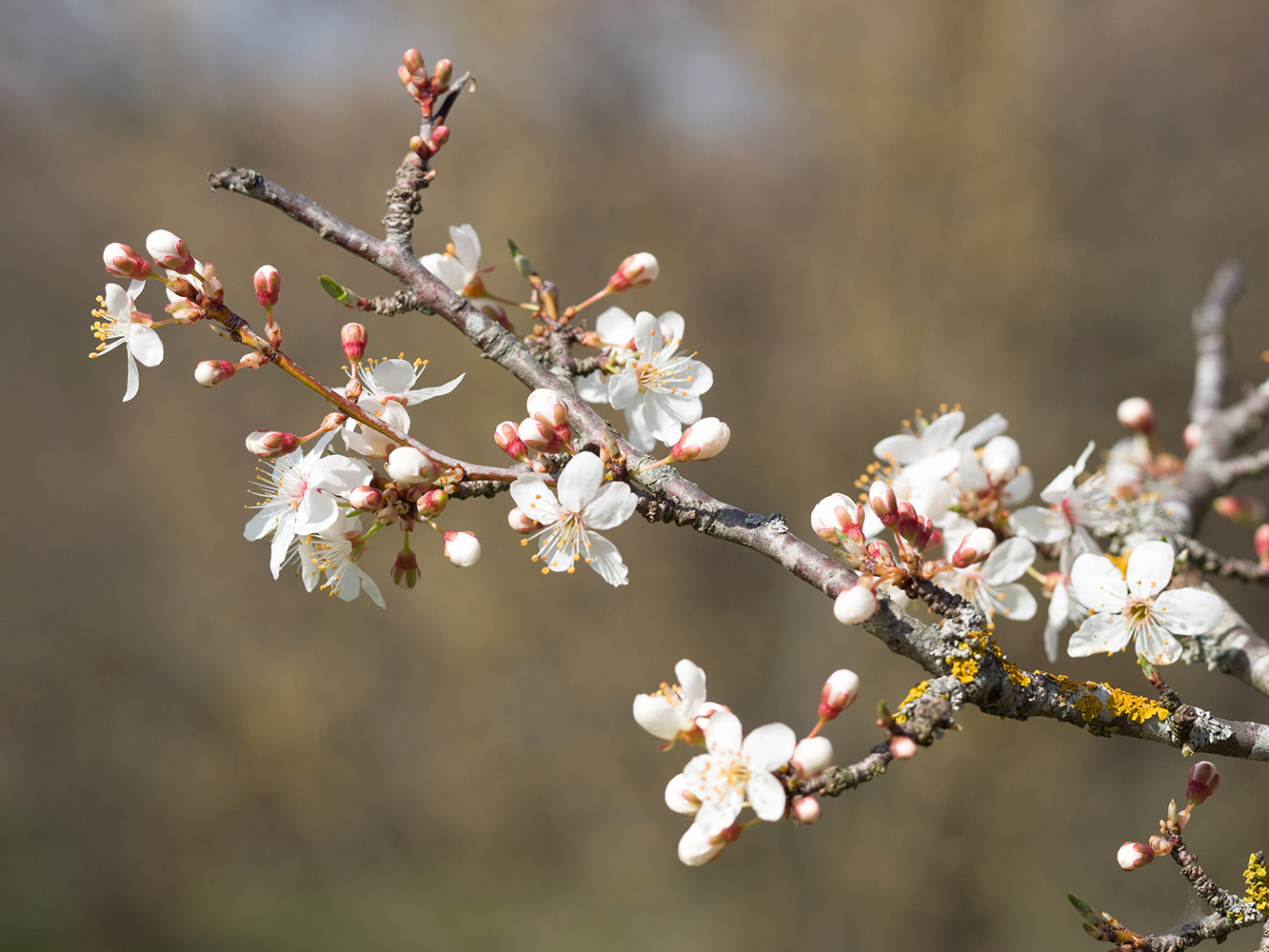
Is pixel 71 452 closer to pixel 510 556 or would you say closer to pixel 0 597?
pixel 0 597

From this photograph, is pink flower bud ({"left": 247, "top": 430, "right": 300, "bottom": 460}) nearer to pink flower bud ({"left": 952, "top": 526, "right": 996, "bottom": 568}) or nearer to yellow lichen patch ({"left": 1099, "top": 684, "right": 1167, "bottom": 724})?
pink flower bud ({"left": 952, "top": 526, "right": 996, "bottom": 568})

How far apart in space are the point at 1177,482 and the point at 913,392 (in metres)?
2.83

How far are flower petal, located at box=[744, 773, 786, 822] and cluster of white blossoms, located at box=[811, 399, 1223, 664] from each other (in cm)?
16

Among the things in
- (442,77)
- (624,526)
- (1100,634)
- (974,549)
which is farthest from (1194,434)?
(624,526)

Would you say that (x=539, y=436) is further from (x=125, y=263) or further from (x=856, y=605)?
(x=125, y=263)

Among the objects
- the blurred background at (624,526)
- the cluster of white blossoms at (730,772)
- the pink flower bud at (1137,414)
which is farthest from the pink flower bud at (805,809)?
the blurred background at (624,526)

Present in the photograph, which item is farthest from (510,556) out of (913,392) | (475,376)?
(913,392)

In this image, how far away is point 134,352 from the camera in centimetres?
86

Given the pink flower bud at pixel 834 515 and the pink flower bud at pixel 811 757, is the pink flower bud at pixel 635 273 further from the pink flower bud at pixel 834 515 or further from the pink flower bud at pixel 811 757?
the pink flower bud at pixel 811 757

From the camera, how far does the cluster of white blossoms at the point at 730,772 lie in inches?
26.0

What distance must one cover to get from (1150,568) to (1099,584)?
0.18 feet

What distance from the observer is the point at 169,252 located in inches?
31.3

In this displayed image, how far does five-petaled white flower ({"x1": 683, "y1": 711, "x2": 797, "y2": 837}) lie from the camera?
66 cm

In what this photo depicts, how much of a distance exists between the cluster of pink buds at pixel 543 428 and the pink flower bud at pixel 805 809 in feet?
1.31
